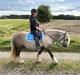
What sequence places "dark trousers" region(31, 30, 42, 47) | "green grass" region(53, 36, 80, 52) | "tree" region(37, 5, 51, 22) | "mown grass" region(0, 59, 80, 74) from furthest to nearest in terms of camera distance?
"tree" region(37, 5, 51, 22), "green grass" region(53, 36, 80, 52), "dark trousers" region(31, 30, 42, 47), "mown grass" region(0, 59, 80, 74)

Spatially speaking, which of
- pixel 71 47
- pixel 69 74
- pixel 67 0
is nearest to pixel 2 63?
pixel 69 74

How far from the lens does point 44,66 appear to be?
12477 millimetres

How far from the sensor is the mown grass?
478 inches

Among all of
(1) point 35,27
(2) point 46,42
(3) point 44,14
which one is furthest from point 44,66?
(3) point 44,14

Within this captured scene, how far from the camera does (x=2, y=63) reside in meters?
13.1

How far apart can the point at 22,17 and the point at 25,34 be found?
731 inches

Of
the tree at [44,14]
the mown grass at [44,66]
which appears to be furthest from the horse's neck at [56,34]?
the tree at [44,14]

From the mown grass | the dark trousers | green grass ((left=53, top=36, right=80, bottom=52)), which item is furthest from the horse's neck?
green grass ((left=53, top=36, right=80, bottom=52))

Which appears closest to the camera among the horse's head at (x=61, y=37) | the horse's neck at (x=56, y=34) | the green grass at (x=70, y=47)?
the horse's head at (x=61, y=37)

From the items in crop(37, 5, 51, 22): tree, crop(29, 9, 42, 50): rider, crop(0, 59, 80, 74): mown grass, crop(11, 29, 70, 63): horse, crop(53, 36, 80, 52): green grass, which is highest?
crop(29, 9, 42, 50): rider

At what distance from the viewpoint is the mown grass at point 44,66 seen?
39.8ft

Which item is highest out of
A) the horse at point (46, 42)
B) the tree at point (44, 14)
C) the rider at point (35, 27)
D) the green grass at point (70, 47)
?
the rider at point (35, 27)

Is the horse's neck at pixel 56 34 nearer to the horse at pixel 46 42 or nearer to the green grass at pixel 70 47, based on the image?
the horse at pixel 46 42

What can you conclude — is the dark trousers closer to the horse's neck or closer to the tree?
the horse's neck
